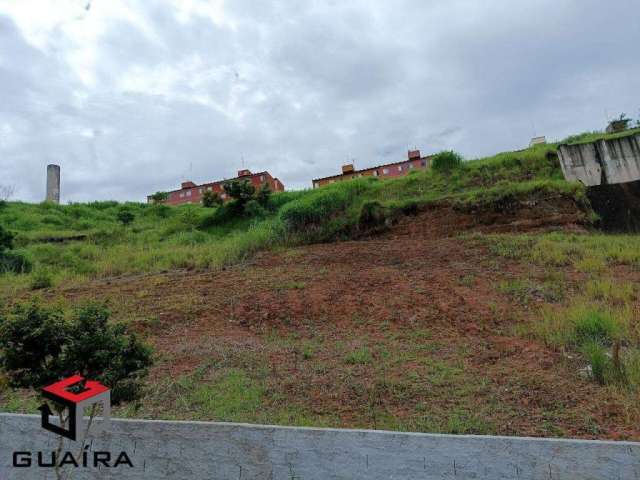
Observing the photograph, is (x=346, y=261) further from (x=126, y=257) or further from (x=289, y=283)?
(x=126, y=257)

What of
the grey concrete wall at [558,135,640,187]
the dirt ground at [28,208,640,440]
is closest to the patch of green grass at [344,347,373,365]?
the dirt ground at [28,208,640,440]

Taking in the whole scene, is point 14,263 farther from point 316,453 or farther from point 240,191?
point 316,453

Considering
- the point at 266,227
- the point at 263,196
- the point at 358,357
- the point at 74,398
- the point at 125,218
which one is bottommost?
the point at 358,357

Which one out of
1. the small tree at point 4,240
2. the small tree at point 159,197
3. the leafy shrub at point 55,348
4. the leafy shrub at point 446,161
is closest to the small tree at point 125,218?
the small tree at point 159,197

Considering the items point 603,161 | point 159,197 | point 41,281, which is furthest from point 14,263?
point 603,161

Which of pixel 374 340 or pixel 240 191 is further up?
pixel 240 191

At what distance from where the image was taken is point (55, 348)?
3039mm

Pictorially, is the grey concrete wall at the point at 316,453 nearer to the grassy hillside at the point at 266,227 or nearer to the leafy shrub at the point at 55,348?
the leafy shrub at the point at 55,348

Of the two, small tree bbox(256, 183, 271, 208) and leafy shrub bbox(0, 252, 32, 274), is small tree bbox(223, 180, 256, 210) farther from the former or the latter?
leafy shrub bbox(0, 252, 32, 274)

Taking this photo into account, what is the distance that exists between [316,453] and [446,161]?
42.7 ft

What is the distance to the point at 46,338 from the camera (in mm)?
2998

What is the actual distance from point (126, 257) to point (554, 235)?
10959mm

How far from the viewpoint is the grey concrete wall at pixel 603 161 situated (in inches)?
448

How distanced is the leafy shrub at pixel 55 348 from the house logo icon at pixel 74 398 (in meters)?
0.09
